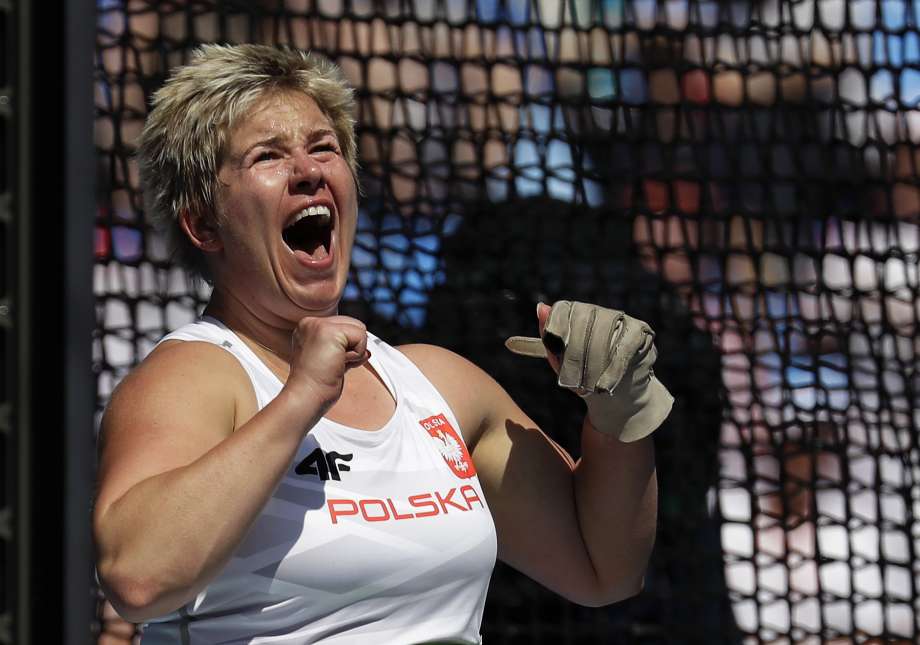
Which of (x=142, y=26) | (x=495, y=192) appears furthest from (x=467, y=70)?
(x=142, y=26)

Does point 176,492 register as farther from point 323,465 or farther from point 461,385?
point 461,385

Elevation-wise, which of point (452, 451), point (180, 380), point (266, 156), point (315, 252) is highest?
point (266, 156)

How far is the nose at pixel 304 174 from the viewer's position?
137cm

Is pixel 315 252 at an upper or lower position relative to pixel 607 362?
upper

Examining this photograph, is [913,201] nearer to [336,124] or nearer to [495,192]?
[495,192]

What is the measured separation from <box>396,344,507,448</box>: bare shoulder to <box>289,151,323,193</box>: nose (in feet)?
0.83

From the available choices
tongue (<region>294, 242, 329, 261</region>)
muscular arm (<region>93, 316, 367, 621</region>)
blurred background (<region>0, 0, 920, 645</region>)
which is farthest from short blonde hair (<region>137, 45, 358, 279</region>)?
blurred background (<region>0, 0, 920, 645</region>)

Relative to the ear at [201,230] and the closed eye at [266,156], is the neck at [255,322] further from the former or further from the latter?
the closed eye at [266,156]

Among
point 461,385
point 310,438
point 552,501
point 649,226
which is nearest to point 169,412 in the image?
point 310,438

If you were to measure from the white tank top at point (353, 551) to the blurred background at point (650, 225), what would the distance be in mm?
960

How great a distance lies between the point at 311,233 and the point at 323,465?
0.31m

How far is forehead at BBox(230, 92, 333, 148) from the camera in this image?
1375mm

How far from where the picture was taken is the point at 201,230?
1406 millimetres

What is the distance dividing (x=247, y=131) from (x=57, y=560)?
2.99 feet
